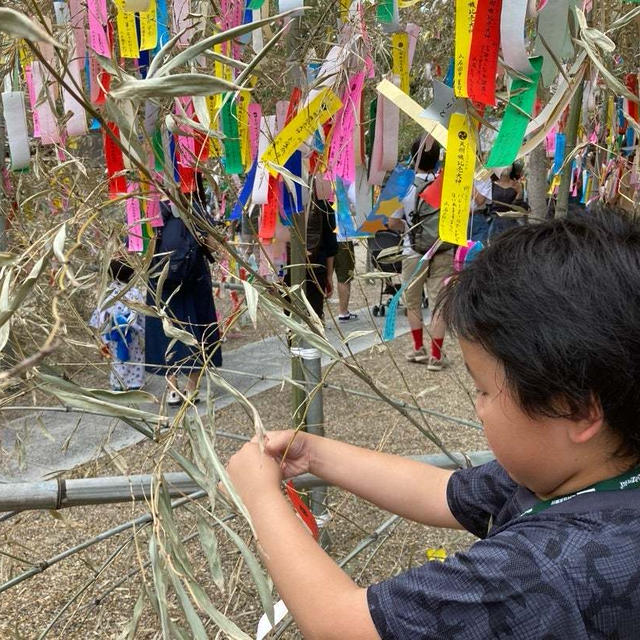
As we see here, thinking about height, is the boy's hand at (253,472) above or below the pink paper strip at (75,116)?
below

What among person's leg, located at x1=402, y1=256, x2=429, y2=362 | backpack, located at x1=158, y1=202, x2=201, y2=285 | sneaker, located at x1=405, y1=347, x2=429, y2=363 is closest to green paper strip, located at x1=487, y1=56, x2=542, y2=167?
backpack, located at x1=158, y1=202, x2=201, y2=285

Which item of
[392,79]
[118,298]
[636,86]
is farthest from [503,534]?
[636,86]

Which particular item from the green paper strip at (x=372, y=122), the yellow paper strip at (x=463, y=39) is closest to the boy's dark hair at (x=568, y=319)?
the yellow paper strip at (x=463, y=39)

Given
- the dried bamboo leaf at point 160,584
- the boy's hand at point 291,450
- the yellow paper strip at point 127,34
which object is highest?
the yellow paper strip at point 127,34

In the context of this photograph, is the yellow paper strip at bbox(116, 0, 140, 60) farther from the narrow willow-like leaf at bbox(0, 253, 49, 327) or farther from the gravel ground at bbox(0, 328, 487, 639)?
the narrow willow-like leaf at bbox(0, 253, 49, 327)

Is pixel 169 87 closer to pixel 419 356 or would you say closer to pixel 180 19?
pixel 180 19

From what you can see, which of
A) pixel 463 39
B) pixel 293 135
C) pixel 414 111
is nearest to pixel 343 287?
pixel 293 135

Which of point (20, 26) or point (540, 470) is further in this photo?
point (540, 470)

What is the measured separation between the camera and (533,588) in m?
0.66

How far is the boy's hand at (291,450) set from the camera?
1.00 m

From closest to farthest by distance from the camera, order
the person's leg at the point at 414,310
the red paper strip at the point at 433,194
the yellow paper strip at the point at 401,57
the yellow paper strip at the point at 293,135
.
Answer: the yellow paper strip at the point at 293,135
the red paper strip at the point at 433,194
the yellow paper strip at the point at 401,57
the person's leg at the point at 414,310

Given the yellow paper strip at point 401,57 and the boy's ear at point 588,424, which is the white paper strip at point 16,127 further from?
the boy's ear at point 588,424

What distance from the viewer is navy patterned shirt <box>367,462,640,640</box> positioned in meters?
0.66

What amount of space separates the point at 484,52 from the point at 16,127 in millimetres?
977
